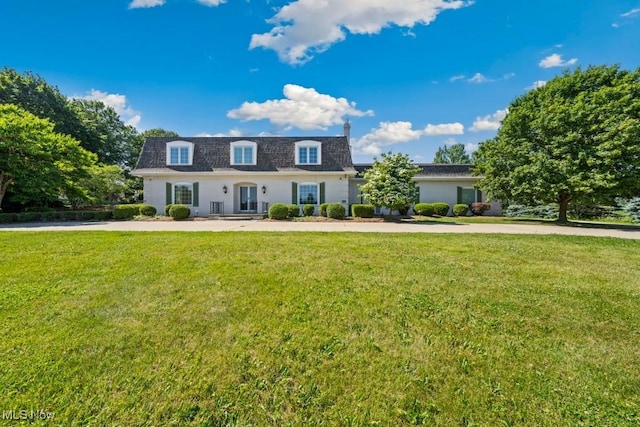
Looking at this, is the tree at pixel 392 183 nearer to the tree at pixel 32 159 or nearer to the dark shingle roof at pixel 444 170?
the dark shingle roof at pixel 444 170

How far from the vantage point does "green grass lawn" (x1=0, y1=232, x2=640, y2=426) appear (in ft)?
7.32

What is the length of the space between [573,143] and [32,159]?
2703cm

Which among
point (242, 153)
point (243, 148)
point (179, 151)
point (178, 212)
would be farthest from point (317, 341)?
point (179, 151)

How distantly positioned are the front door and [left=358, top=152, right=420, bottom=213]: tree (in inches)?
314

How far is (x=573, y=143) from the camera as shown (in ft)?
42.4

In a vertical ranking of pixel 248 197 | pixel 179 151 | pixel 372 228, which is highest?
pixel 179 151

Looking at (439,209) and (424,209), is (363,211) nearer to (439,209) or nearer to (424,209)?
(424,209)

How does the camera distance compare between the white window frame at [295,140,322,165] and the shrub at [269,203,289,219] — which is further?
the white window frame at [295,140,322,165]

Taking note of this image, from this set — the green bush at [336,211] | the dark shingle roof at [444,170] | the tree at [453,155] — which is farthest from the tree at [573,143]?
the tree at [453,155]

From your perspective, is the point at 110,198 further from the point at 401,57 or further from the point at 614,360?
the point at 614,360

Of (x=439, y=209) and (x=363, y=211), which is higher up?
(x=439, y=209)

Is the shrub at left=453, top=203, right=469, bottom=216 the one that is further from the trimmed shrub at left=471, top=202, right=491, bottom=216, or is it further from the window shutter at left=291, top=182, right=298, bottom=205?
the window shutter at left=291, top=182, right=298, bottom=205

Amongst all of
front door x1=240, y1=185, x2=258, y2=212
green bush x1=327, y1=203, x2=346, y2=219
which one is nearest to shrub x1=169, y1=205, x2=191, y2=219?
front door x1=240, y1=185, x2=258, y2=212

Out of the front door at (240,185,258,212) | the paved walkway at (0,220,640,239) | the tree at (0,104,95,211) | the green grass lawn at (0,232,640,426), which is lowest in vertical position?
the green grass lawn at (0,232,640,426)
